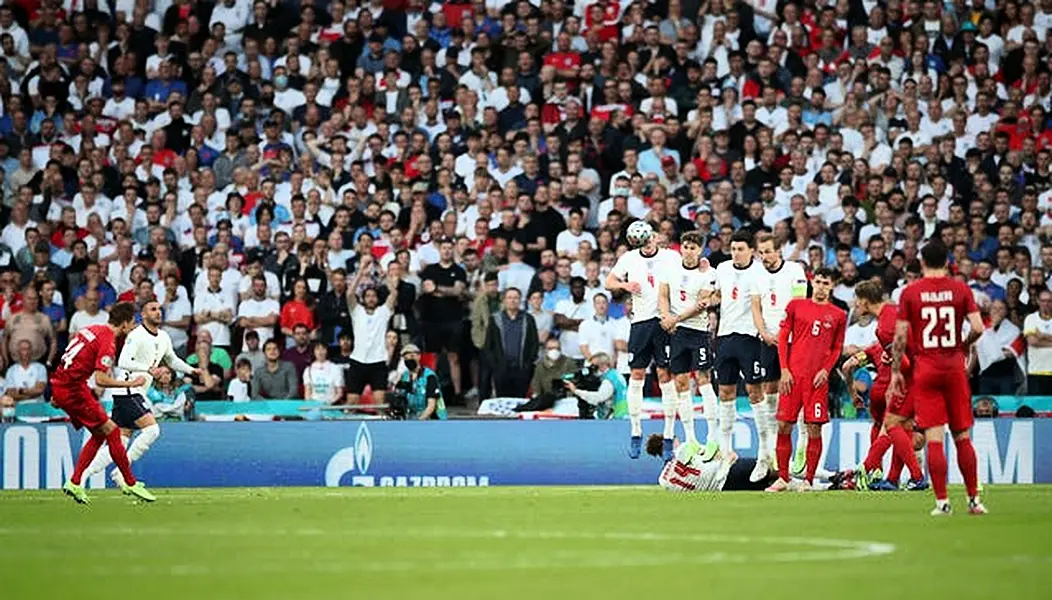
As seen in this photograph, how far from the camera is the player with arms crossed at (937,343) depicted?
629 inches

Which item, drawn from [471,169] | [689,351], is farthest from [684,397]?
[471,169]

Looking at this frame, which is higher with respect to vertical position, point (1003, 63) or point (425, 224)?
point (1003, 63)

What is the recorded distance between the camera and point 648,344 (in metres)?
23.4

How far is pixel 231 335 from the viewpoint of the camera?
96.8 ft

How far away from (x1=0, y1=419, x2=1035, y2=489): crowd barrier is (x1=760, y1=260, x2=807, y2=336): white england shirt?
4.16m

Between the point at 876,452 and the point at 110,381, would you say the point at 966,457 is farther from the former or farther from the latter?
the point at 110,381

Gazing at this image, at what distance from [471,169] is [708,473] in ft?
33.9

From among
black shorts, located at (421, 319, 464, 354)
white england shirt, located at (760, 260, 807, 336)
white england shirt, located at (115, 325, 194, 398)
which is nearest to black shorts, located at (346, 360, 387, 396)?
black shorts, located at (421, 319, 464, 354)

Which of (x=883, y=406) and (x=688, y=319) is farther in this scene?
(x=688, y=319)

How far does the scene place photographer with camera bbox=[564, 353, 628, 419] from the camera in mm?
27328

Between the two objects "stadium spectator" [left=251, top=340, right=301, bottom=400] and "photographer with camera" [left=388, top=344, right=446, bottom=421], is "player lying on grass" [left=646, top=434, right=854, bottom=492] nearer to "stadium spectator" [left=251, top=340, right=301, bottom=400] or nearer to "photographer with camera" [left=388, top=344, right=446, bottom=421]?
"photographer with camera" [left=388, top=344, right=446, bottom=421]

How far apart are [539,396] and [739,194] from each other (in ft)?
17.0

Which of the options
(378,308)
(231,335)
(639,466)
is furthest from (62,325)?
(639,466)

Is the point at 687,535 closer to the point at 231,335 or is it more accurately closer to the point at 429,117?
the point at 231,335
